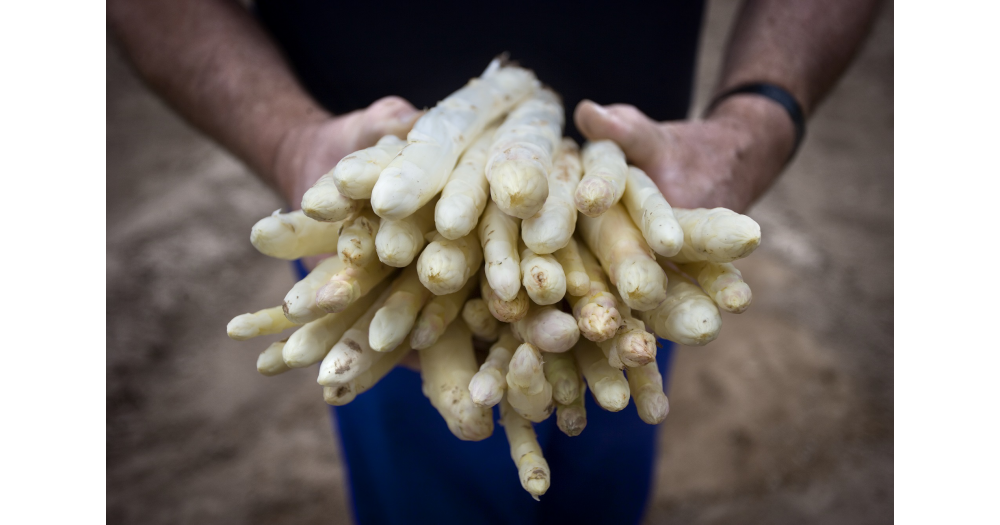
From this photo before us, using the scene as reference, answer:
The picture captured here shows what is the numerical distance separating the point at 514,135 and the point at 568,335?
328mm

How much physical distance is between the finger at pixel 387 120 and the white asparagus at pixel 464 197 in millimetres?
129

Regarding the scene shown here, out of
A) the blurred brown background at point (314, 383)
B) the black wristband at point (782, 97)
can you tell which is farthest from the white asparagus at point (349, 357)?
→ the blurred brown background at point (314, 383)

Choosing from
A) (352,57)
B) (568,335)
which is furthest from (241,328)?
(352,57)

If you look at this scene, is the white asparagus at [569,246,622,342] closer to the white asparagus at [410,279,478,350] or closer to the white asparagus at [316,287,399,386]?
the white asparagus at [410,279,478,350]

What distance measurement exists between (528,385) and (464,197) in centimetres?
23

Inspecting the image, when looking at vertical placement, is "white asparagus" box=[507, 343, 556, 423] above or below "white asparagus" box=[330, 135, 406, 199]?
below

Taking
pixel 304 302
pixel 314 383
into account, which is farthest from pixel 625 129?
pixel 314 383

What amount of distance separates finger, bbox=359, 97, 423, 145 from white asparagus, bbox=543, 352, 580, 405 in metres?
0.42

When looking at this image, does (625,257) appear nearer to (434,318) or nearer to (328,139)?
(434,318)

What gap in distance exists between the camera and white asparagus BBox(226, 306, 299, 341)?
2.50 feet

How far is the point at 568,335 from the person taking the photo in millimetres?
682

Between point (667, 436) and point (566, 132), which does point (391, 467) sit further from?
point (667, 436)

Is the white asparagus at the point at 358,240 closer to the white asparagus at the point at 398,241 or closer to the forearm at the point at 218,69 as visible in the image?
the white asparagus at the point at 398,241

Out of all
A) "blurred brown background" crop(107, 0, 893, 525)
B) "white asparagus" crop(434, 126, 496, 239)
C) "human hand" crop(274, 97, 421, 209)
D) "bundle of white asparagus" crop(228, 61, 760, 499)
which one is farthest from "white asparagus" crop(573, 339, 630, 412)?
A: "blurred brown background" crop(107, 0, 893, 525)
